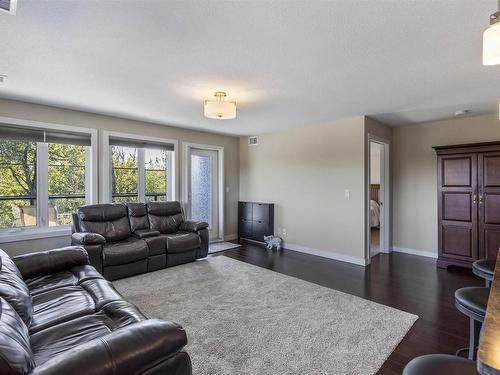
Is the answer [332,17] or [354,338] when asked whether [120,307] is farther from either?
[332,17]

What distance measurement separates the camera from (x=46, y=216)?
3.91 meters

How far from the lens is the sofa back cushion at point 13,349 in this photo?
892 millimetres

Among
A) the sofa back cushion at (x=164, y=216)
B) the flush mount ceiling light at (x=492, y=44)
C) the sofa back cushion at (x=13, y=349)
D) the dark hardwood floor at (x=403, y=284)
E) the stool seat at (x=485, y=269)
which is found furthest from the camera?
the sofa back cushion at (x=164, y=216)

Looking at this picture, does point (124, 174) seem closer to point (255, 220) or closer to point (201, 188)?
point (201, 188)

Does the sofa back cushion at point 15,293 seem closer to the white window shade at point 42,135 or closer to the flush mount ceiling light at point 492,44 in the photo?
the white window shade at point 42,135

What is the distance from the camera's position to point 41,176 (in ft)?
12.7

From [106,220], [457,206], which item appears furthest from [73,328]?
[457,206]

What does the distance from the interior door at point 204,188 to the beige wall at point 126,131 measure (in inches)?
9.4

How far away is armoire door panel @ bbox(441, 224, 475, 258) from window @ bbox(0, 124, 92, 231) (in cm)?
564

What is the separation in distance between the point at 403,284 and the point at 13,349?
12.4ft

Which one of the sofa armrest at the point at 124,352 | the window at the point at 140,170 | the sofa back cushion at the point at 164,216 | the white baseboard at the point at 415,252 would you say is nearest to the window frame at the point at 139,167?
the window at the point at 140,170

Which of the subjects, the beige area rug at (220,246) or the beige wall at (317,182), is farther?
the beige area rug at (220,246)

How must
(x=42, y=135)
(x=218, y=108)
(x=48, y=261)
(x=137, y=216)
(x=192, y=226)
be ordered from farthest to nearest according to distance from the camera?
1. (x=192, y=226)
2. (x=137, y=216)
3. (x=42, y=135)
4. (x=218, y=108)
5. (x=48, y=261)

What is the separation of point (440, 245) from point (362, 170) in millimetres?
1659
